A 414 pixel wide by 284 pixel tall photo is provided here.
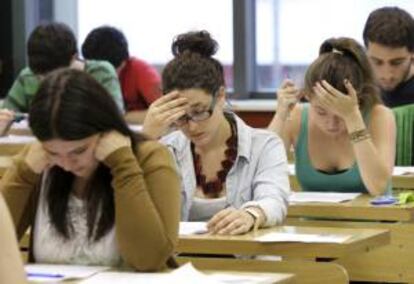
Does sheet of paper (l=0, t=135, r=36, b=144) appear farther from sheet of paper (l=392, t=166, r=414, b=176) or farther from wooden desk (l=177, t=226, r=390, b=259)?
wooden desk (l=177, t=226, r=390, b=259)

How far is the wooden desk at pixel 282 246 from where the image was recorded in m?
3.21

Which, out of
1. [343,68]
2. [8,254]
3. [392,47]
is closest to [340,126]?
[343,68]

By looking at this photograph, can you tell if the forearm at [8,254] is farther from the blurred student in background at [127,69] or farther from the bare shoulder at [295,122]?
the blurred student in background at [127,69]

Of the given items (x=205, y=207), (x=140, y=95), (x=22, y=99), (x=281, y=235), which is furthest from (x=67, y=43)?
(x=281, y=235)

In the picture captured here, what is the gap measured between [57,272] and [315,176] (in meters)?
1.74

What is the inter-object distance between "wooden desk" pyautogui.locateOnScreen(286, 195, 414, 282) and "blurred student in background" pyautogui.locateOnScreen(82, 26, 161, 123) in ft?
11.4

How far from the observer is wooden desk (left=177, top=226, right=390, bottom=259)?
126 inches

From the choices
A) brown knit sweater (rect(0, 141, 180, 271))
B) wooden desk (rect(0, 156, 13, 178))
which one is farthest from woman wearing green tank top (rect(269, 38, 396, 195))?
brown knit sweater (rect(0, 141, 180, 271))

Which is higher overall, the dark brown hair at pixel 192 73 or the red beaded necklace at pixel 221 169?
the dark brown hair at pixel 192 73

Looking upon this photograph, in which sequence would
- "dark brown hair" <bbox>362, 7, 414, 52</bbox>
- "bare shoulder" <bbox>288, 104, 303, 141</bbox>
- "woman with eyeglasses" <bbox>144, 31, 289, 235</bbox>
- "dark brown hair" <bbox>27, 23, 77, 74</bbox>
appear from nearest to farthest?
"woman with eyeglasses" <bbox>144, 31, 289, 235</bbox>, "bare shoulder" <bbox>288, 104, 303, 141</bbox>, "dark brown hair" <bbox>362, 7, 414, 52</bbox>, "dark brown hair" <bbox>27, 23, 77, 74</bbox>

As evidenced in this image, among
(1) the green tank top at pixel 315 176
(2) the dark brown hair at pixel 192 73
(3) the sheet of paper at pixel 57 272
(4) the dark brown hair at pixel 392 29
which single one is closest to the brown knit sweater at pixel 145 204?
(3) the sheet of paper at pixel 57 272

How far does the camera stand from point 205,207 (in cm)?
378

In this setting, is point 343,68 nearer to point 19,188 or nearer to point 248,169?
point 248,169

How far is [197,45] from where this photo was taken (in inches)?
150
